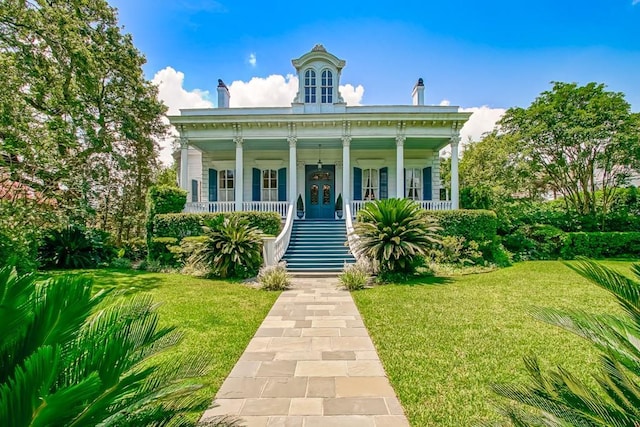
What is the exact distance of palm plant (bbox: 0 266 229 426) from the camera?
877 millimetres

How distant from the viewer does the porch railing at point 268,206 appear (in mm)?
13836

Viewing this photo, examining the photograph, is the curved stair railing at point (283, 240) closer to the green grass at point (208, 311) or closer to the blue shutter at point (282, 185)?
the green grass at point (208, 311)

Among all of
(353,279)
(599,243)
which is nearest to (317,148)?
(353,279)

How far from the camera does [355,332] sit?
4.88 meters

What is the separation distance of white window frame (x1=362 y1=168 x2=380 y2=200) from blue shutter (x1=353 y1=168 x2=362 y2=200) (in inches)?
8.5

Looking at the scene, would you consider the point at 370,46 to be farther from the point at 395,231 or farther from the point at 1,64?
the point at 1,64

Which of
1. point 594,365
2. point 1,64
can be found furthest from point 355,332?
Result: point 1,64

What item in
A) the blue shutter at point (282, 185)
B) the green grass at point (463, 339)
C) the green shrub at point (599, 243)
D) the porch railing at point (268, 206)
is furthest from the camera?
the blue shutter at point (282, 185)

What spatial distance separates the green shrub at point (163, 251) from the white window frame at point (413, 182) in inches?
421

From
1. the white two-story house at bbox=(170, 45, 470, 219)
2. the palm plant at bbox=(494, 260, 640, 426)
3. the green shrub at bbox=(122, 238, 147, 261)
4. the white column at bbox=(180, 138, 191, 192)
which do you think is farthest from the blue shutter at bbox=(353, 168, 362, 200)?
the palm plant at bbox=(494, 260, 640, 426)

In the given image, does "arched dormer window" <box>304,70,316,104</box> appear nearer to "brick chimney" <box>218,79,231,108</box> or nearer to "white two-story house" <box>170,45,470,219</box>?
"white two-story house" <box>170,45,470,219</box>

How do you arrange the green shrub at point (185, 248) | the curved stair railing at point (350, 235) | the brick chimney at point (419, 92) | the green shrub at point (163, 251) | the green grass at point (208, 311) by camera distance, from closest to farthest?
1. the green grass at point (208, 311)
2. the curved stair railing at point (350, 235)
3. the green shrub at point (185, 248)
4. the green shrub at point (163, 251)
5. the brick chimney at point (419, 92)

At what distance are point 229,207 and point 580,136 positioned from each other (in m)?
15.1

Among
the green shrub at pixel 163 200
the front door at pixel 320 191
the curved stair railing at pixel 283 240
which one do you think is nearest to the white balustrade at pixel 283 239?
the curved stair railing at pixel 283 240
